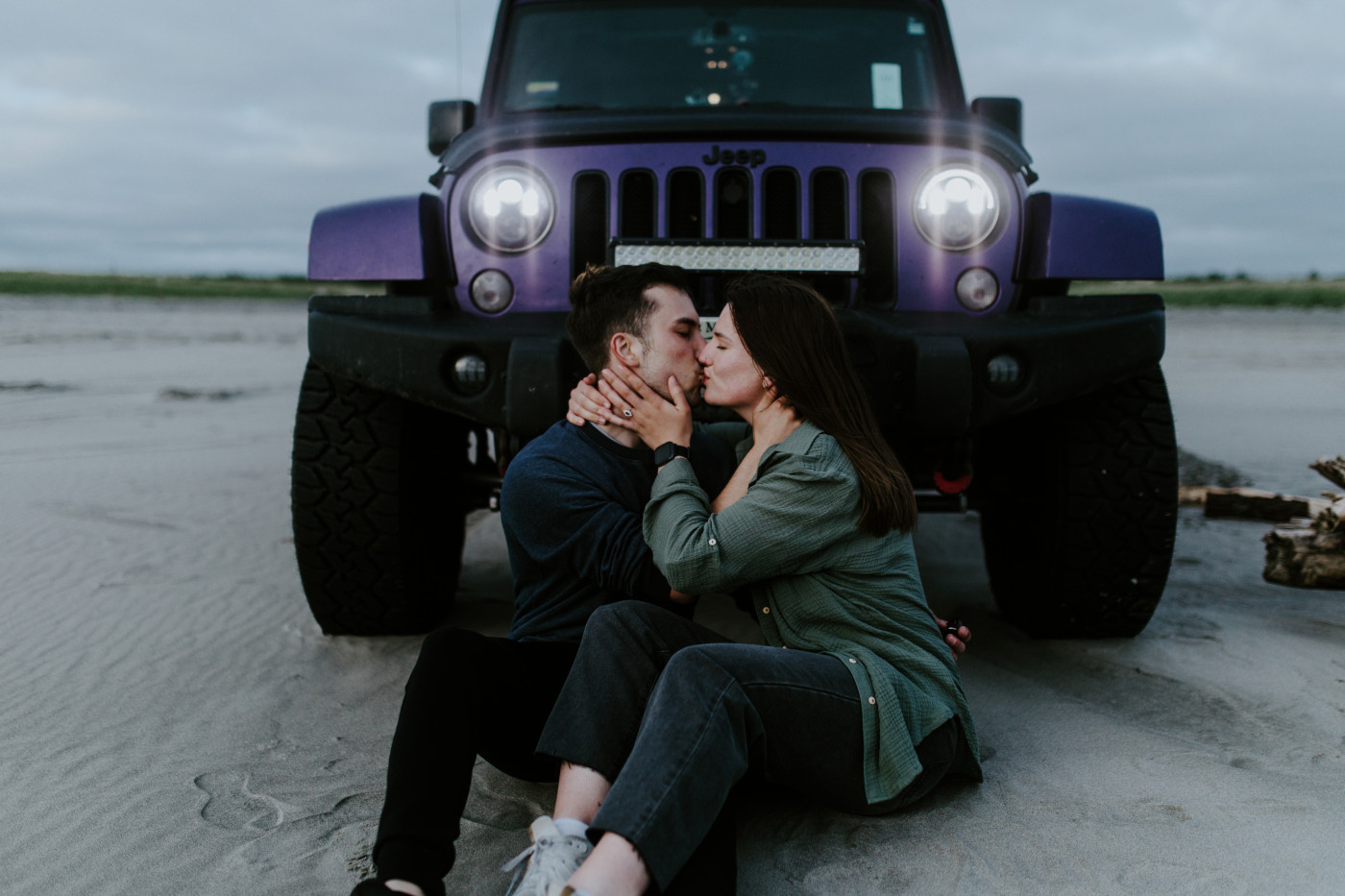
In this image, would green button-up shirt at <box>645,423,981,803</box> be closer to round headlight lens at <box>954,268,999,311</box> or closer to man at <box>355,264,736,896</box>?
man at <box>355,264,736,896</box>

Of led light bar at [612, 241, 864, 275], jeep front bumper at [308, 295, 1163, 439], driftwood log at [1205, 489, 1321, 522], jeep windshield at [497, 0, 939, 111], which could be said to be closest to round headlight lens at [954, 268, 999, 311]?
jeep front bumper at [308, 295, 1163, 439]

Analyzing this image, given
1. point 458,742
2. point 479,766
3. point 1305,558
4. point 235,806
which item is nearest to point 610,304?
point 458,742

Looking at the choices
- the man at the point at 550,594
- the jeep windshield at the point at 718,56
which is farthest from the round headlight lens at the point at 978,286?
the jeep windshield at the point at 718,56

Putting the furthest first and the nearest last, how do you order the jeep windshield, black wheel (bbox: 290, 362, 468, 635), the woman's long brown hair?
the jeep windshield, black wheel (bbox: 290, 362, 468, 635), the woman's long brown hair

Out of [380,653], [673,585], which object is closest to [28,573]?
[380,653]

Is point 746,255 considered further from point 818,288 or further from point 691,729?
point 691,729

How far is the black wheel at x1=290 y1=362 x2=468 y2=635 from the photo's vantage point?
10.1ft

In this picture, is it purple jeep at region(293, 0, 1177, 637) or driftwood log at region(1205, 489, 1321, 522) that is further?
driftwood log at region(1205, 489, 1321, 522)

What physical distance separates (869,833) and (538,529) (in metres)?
0.87

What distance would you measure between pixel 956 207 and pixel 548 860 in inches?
80.9

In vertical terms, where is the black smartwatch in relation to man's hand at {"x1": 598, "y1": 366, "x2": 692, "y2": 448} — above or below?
below

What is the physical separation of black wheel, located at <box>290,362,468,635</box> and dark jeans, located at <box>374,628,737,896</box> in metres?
1.09

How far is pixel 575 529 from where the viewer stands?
2137mm

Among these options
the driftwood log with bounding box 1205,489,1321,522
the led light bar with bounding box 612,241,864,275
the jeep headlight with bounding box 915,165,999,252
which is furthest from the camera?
the driftwood log with bounding box 1205,489,1321,522
